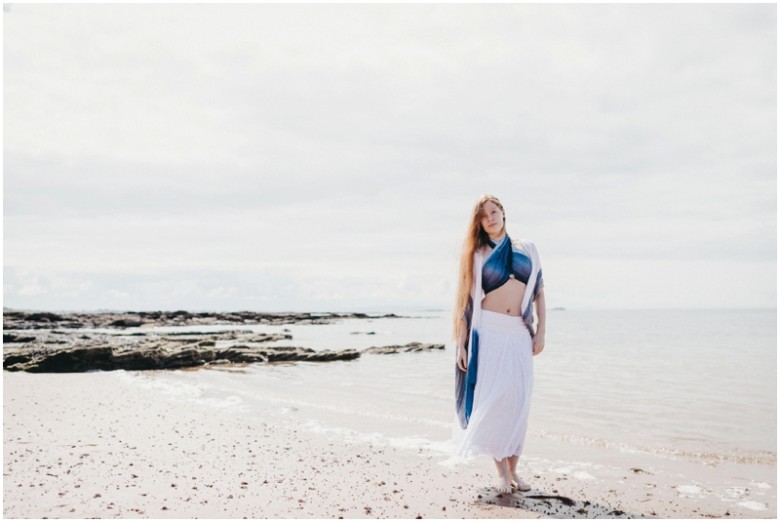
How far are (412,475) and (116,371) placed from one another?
517 inches

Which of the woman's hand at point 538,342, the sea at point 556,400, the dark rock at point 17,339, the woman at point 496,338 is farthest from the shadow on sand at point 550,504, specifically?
the dark rock at point 17,339

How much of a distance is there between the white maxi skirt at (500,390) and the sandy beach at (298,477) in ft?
1.47

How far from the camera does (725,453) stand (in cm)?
770

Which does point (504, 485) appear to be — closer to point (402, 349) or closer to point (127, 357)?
point (127, 357)

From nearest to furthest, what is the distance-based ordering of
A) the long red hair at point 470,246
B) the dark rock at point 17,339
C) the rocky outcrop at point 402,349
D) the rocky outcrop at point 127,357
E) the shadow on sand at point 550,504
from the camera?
the shadow on sand at point 550,504 → the long red hair at point 470,246 → the rocky outcrop at point 127,357 → the rocky outcrop at point 402,349 → the dark rock at point 17,339

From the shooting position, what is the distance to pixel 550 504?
4801mm

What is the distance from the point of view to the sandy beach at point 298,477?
443 cm

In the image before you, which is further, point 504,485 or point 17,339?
point 17,339

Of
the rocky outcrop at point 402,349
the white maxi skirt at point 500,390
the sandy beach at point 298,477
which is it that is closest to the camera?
the sandy beach at point 298,477

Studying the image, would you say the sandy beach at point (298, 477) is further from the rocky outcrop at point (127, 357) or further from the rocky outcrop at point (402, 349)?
the rocky outcrop at point (402, 349)

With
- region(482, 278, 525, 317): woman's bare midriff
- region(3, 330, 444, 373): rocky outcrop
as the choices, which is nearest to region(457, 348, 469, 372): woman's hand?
region(482, 278, 525, 317): woman's bare midriff

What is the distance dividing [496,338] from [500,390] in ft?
1.45

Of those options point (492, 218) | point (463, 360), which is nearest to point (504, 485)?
point (463, 360)

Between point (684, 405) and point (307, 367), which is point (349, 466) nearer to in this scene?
point (684, 405)
